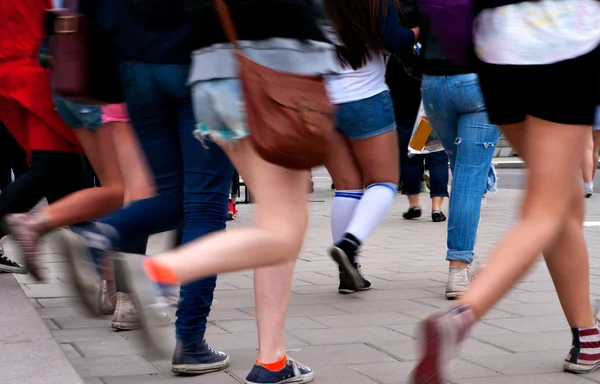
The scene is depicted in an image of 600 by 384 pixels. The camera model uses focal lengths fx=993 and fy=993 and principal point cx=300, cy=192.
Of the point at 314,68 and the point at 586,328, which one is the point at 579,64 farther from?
the point at 586,328

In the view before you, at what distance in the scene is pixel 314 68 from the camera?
9.35 ft

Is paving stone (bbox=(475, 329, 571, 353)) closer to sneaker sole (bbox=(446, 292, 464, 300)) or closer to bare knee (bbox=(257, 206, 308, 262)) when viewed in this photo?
sneaker sole (bbox=(446, 292, 464, 300))

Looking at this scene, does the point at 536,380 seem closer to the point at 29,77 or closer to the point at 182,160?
the point at 182,160

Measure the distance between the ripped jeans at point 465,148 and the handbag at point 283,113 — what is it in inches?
96.6

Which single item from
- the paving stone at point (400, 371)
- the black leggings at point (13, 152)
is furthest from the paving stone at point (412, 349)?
the black leggings at point (13, 152)

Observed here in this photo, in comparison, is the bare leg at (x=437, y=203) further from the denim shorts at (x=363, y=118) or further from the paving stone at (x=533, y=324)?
the paving stone at (x=533, y=324)

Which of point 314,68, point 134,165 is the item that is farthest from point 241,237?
point 134,165

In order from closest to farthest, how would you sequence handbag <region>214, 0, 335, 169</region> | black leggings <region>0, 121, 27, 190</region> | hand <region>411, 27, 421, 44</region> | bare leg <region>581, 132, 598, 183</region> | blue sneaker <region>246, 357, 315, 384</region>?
handbag <region>214, 0, 335, 169</region> → blue sneaker <region>246, 357, 315, 384</region> → hand <region>411, 27, 421, 44</region> → black leggings <region>0, 121, 27, 190</region> → bare leg <region>581, 132, 598, 183</region>

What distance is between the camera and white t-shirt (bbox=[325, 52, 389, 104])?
497 cm

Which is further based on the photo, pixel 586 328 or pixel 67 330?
pixel 67 330

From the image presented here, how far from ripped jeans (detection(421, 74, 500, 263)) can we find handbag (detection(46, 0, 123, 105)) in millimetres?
2226

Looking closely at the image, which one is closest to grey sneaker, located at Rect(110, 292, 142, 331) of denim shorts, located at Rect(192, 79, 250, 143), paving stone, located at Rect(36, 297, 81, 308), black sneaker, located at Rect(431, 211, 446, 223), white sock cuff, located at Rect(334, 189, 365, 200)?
paving stone, located at Rect(36, 297, 81, 308)

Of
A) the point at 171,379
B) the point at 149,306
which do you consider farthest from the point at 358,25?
the point at 149,306

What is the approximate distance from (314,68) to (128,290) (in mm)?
821
